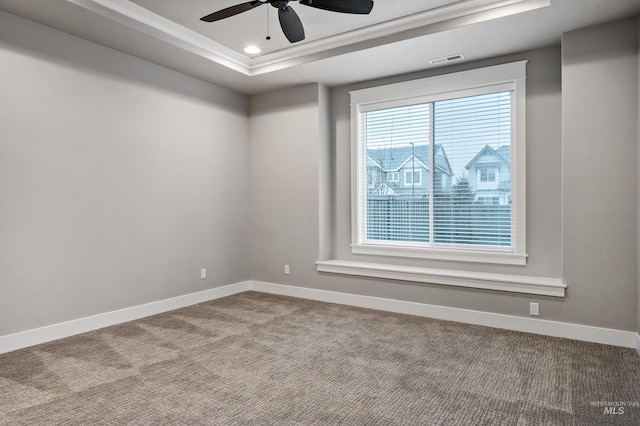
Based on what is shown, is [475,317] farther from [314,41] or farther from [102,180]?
[102,180]

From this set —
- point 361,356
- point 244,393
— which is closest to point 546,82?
point 361,356

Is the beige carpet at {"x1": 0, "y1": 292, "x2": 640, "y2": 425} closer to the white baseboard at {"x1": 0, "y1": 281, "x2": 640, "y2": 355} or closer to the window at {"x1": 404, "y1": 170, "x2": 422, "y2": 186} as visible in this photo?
the white baseboard at {"x1": 0, "y1": 281, "x2": 640, "y2": 355}

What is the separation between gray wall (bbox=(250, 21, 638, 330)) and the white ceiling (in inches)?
15.2

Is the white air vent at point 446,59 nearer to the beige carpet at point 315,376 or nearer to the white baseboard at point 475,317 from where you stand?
the white baseboard at point 475,317

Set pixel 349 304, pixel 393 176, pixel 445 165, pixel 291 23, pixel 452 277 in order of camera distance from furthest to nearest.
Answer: pixel 393 176
pixel 349 304
pixel 445 165
pixel 452 277
pixel 291 23

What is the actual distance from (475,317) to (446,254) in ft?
2.54

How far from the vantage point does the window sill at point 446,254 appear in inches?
168

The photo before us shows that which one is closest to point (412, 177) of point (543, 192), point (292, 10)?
point (543, 192)

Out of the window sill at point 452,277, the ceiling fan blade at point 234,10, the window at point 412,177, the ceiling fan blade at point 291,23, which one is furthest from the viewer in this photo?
the window at point 412,177

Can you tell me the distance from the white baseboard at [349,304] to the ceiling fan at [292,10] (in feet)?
9.67

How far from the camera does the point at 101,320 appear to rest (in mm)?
4035

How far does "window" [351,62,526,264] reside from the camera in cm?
429

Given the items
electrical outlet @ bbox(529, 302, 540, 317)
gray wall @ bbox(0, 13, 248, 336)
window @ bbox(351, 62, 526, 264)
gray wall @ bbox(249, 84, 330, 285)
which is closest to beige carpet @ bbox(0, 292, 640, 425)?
electrical outlet @ bbox(529, 302, 540, 317)

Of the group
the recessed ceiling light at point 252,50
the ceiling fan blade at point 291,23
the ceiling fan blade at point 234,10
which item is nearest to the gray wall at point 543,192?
the recessed ceiling light at point 252,50
